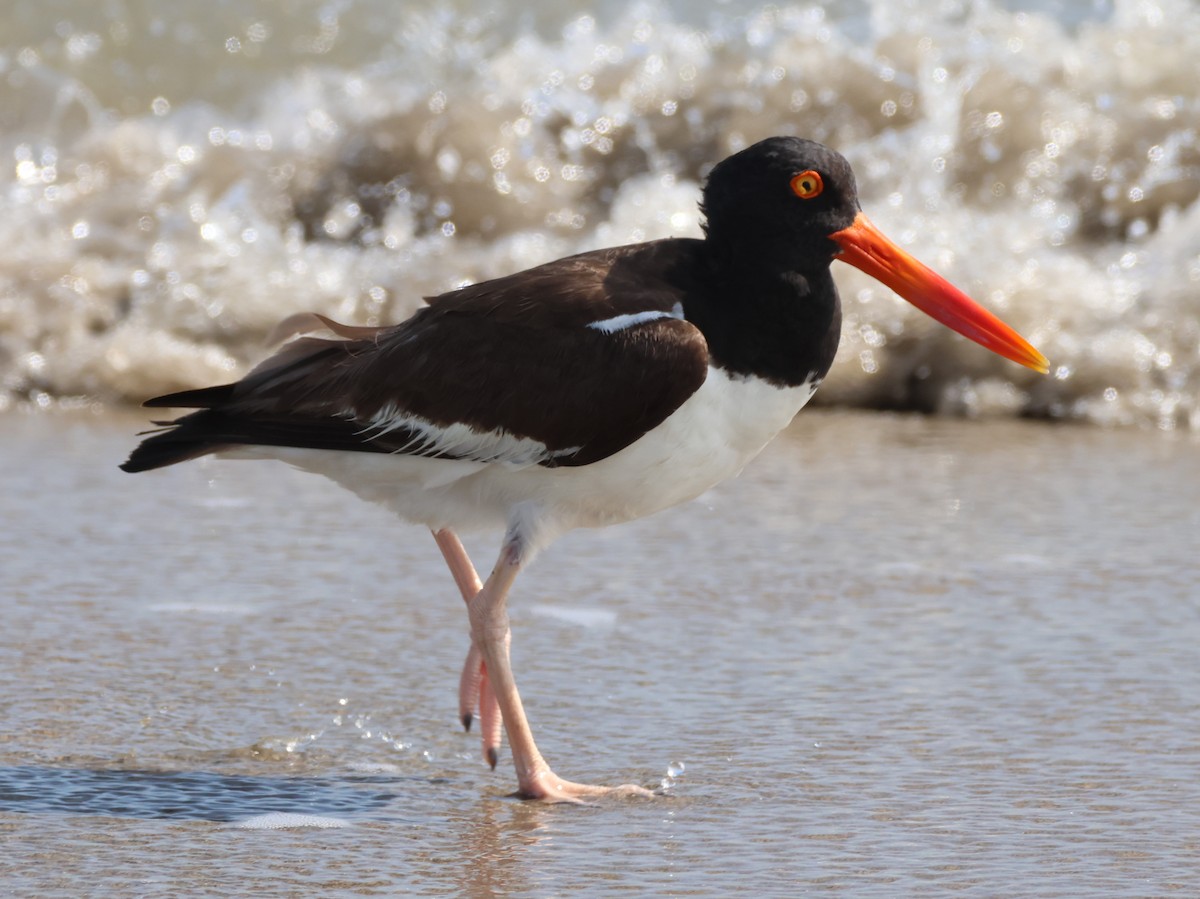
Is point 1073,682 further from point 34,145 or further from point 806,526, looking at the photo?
point 34,145

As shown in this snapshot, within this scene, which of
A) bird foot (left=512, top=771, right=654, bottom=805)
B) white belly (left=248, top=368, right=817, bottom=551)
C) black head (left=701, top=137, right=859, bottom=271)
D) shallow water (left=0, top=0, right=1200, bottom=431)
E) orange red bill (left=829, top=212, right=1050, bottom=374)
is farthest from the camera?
shallow water (left=0, top=0, right=1200, bottom=431)

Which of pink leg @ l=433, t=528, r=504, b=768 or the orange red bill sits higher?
the orange red bill

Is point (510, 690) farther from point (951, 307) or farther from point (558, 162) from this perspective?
point (558, 162)

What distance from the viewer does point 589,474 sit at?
122 inches

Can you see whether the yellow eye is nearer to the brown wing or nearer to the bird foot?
the brown wing

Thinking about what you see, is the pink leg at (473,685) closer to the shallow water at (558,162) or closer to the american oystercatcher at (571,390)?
the american oystercatcher at (571,390)

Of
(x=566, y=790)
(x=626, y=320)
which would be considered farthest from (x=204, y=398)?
(x=566, y=790)

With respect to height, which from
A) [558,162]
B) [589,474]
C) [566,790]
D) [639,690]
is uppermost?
[558,162]

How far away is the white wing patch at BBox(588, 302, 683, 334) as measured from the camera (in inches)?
119

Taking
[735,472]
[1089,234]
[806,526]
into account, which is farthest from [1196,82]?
[735,472]

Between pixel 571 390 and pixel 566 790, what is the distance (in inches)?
26.3

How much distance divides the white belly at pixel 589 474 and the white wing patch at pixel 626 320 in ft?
0.43

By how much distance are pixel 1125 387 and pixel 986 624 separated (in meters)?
2.82

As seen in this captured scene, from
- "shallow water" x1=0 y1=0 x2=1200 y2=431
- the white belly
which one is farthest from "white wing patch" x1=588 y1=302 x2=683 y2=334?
"shallow water" x1=0 y1=0 x2=1200 y2=431
